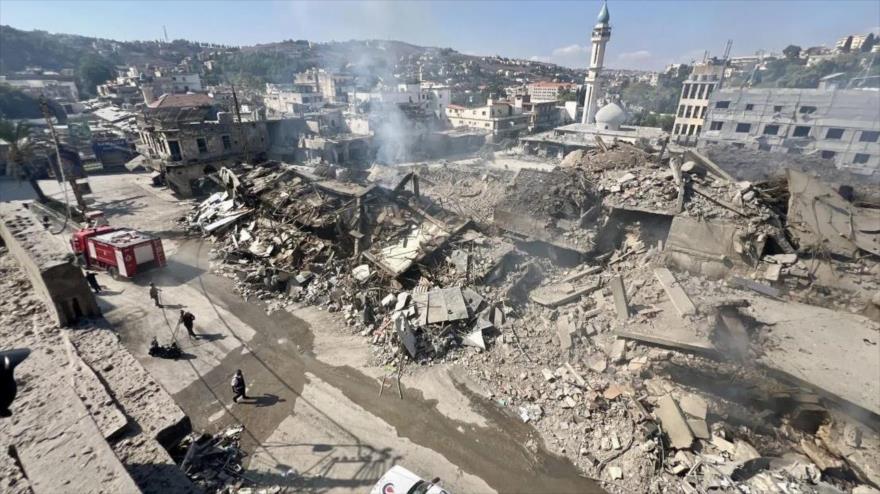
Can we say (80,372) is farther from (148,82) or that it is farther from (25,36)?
(25,36)

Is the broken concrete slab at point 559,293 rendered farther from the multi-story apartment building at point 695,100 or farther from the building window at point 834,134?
the multi-story apartment building at point 695,100

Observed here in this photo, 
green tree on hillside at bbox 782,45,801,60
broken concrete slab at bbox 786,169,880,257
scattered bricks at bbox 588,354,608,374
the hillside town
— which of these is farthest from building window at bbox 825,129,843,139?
green tree on hillside at bbox 782,45,801,60

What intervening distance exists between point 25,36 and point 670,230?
162106 mm

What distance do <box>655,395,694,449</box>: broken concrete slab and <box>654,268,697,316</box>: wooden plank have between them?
10.3 ft

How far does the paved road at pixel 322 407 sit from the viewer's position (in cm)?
751

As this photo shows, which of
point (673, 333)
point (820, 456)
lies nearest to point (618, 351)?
point (673, 333)

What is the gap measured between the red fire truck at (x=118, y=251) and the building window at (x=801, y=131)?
44864 millimetres

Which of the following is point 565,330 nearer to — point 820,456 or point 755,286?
point 820,456

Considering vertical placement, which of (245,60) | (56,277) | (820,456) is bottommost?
(820,456)

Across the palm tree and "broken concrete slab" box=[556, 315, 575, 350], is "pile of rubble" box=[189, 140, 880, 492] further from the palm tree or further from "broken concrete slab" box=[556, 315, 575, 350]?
the palm tree

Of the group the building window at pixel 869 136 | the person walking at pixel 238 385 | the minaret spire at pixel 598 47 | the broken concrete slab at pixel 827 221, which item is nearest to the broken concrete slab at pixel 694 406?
the broken concrete slab at pixel 827 221

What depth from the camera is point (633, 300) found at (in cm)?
1140

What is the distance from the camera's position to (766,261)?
485 inches

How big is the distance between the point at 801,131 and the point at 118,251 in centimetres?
4616
